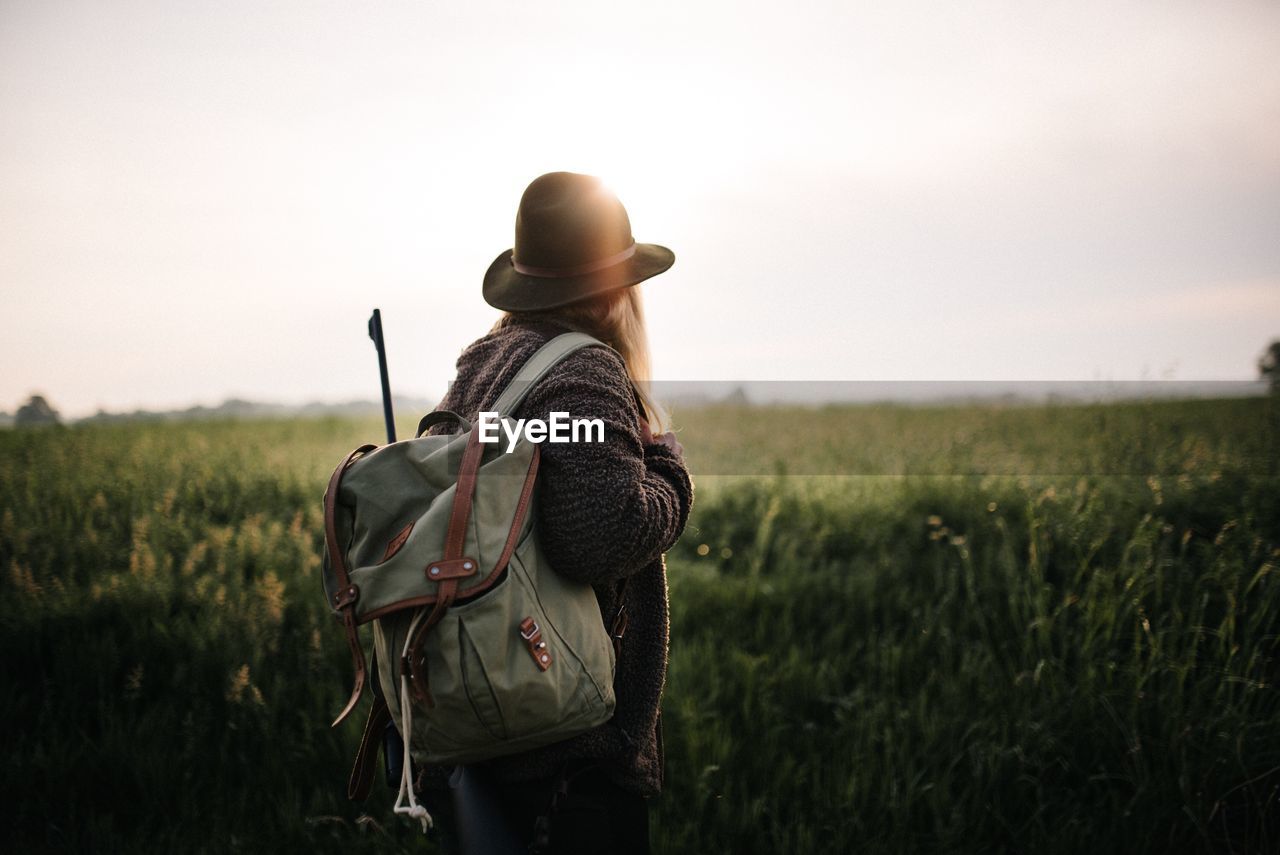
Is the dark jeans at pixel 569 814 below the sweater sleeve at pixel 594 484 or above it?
below

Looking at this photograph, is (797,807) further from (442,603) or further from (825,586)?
(442,603)

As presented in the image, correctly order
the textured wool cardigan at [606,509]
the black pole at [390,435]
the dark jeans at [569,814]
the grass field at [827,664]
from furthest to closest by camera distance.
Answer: the grass field at [827,664] → the black pole at [390,435] → the dark jeans at [569,814] → the textured wool cardigan at [606,509]

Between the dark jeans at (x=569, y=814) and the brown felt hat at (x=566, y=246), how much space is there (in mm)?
1037

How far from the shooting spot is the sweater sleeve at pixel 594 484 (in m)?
1.57

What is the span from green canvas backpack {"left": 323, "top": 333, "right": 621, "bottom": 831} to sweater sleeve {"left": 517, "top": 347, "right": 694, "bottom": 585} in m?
0.03

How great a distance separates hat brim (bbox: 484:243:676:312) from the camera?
70.8 inches

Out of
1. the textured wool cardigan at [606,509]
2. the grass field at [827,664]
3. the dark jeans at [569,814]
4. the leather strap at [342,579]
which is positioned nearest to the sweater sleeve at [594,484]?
the textured wool cardigan at [606,509]

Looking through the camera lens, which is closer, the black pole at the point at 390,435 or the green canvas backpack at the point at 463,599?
the green canvas backpack at the point at 463,599

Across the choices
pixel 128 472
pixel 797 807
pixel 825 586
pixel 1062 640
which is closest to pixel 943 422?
pixel 825 586

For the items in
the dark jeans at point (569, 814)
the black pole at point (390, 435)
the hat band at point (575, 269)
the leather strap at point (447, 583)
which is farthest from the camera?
the black pole at point (390, 435)

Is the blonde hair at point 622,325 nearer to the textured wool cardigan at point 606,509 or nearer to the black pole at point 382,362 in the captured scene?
the textured wool cardigan at point 606,509

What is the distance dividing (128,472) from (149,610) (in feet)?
7.18

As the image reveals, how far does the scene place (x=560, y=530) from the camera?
5.23ft

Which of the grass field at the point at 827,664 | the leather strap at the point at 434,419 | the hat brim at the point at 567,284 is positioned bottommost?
the grass field at the point at 827,664
